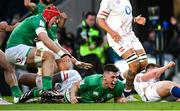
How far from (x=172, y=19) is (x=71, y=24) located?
4.47 metres

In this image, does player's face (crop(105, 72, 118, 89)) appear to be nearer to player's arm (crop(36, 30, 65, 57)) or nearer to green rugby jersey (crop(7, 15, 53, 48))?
player's arm (crop(36, 30, 65, 57))

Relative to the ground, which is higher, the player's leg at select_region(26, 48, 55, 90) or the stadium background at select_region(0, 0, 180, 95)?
the stadium background at select_region(0, 0, 180, 95)

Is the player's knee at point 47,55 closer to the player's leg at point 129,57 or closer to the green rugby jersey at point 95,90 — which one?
the green rugby jersey at point 95,90

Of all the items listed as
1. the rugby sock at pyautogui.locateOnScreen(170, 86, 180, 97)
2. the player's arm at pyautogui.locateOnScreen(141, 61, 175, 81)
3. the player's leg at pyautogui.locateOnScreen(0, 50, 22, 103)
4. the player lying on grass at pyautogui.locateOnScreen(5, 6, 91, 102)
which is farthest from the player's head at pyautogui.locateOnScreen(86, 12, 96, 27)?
the rugby sock at pyautogui.locateOnScreen(170, 86, 180, 97)

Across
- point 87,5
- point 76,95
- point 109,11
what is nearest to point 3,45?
point 87,5

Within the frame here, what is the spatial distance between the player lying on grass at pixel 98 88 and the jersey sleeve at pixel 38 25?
1.08 m

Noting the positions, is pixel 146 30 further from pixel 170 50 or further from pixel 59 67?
pixel 59 67

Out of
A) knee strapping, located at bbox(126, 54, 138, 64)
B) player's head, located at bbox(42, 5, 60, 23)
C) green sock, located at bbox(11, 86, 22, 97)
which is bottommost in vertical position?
green sock, located at bbox(11, 86, 22, 97)

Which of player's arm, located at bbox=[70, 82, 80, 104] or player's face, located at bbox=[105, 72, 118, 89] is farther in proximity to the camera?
player's arm, located at bbox=[70, 82, 80, 104]

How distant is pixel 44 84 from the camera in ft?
53.0

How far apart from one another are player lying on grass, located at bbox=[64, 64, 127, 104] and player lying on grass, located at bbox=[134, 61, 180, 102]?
18.8 inches

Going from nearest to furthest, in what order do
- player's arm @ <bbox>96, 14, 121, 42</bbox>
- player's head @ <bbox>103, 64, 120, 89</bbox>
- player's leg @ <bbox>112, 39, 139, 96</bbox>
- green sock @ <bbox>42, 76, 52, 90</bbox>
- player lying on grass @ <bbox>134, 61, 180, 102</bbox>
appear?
player's head @ <bbox>103, 64, 120, 89</bbox>
player lying on grass @ <bbox>134, 61, 180, 102</bbox>
green sock @ <bbox>42, 76, 52, 90</bbox>
player's arm @ <bbox>96, 14, 121, 42</bbox>
player's leg @ <bbox>112, 39, 139, 96</bbox>

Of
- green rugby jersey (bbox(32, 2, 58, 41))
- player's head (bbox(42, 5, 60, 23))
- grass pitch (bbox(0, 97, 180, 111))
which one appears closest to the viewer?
grass pitch (bbox(0, 97, 180, 111))

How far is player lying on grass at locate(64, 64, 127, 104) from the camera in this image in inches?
612
